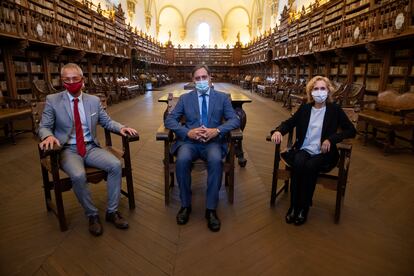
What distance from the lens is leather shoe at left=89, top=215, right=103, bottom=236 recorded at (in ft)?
6.08

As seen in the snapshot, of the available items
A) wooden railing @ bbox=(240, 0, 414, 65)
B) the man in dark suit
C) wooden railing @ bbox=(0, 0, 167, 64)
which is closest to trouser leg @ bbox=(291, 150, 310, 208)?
the man in dark suit

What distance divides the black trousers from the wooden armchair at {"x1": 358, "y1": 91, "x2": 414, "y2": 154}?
2096 mm

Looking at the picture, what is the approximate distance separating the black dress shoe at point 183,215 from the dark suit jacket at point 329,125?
0.96 metres

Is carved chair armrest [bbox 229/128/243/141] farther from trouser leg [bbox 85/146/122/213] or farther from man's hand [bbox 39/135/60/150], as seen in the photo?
man's hand [bbox 39/135/60/150]

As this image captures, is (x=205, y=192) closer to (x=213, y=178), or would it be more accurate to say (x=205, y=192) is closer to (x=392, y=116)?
(x=213, y=178)

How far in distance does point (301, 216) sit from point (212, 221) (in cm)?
66

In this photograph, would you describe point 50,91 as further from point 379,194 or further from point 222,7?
point 222,7

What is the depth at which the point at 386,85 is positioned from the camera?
539 cm

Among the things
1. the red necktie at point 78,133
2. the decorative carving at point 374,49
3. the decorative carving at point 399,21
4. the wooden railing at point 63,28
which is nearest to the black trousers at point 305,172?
the red necktie at point 78,133

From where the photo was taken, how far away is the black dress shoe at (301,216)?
6.53ft

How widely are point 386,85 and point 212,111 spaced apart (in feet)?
15.6

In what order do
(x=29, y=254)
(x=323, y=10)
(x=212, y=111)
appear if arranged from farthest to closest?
(x=323, y=10)
(x=212, y=111)
(x=29, y=254)

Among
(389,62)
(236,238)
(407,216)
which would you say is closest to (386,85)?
(389,62)

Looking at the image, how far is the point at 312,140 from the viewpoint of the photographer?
6.91 feet
